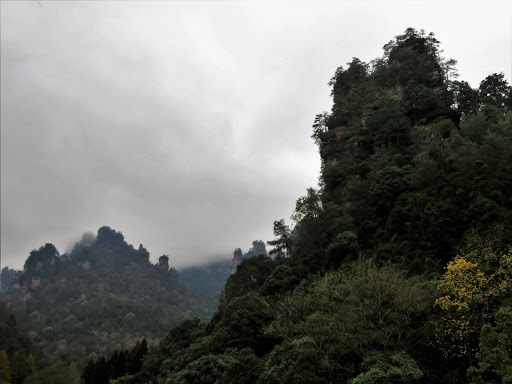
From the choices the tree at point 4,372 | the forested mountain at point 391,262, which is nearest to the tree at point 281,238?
the forested mountain at point 391,262

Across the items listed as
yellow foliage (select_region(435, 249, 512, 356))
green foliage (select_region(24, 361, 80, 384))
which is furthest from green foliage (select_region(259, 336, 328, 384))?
green foliage (select_region(24, 361, 80, 384))

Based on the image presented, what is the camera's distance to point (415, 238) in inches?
1170

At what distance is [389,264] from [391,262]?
1923 millimetres

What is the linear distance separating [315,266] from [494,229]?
63.4ft

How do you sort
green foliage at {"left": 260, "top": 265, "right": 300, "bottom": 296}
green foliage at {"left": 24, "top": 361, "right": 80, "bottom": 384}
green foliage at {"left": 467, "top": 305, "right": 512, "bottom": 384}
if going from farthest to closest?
green foliage at {"left": 24, "top": 361, "right": 80, "bottom": 384} → green foliage at {"left": 260, "top": 265, "right": 300, "bottom": 296} → green foliage at {"left": 467, "top": 305, "right": 512, "bottom": 384}

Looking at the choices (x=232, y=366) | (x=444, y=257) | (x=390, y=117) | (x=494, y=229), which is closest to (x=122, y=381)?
(x=232, y=366)

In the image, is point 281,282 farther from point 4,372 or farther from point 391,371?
point 4,372

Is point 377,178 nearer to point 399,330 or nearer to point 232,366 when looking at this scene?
point 399,330

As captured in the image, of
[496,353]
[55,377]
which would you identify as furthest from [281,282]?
[55,377]

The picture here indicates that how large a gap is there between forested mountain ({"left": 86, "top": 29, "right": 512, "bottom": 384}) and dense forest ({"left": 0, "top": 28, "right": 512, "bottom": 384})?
126mm

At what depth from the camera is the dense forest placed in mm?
17797

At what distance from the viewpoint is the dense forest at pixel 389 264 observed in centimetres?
1780

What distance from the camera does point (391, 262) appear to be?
2873cm

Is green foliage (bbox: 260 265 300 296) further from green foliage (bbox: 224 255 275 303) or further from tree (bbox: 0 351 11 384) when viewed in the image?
tree (bbox: 0 351 11 384)
